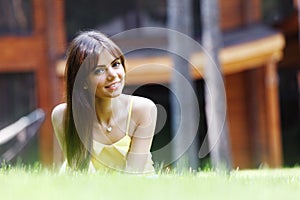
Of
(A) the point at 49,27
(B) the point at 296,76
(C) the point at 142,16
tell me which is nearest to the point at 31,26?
(A) the point at 49,27

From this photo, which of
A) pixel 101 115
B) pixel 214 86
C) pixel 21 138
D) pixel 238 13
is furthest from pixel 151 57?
pixel 101 115

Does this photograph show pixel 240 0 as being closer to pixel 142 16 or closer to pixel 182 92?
pixel 142 16

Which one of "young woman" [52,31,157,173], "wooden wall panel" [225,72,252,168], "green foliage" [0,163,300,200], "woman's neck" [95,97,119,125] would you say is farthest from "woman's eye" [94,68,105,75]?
"wooden wall panel" [225,72,252,168]

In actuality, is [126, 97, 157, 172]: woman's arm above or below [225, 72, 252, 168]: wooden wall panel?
above

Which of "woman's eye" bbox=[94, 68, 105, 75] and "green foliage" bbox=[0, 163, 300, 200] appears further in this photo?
"woman's eye" bbox=[94, 68, 105, 75]

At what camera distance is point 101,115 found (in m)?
4.84

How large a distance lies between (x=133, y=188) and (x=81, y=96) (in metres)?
1.08

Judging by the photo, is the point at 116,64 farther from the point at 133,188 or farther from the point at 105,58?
the point at 133,188

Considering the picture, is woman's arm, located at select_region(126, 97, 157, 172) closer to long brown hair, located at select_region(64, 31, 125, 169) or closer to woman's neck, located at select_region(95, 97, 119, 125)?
woman's neck, located at select_region(95, 97, 119, 125)

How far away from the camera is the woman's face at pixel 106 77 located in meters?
4.64

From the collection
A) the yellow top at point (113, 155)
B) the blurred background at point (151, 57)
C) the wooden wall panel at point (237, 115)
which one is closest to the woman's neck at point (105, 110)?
the yellow top at point (113, 155)

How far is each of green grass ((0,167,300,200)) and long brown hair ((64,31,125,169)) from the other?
0.35 meters

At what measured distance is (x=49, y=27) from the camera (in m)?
18.4

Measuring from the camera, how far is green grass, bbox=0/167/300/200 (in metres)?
3.48
